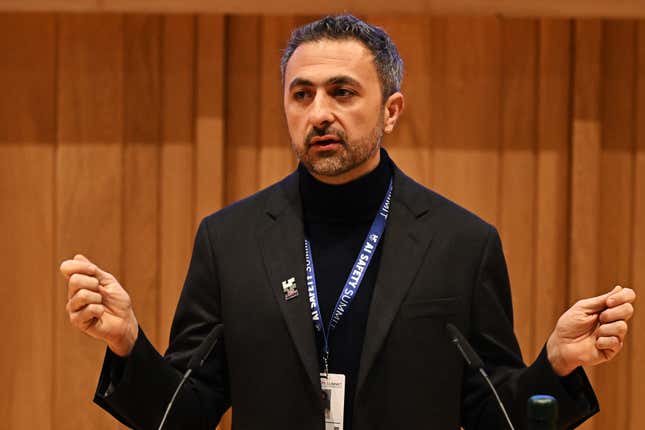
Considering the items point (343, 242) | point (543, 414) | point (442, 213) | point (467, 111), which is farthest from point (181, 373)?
point (467, 111)

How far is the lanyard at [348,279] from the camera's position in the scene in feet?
6.89

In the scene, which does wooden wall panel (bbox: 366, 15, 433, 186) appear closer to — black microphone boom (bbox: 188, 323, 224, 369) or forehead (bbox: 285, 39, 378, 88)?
forehead (bbox: 285, 39, 378, 88)

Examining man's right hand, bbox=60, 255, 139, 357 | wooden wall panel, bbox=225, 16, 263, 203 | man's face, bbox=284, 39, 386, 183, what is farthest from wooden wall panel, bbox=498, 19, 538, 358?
man's right hand, bbox=60, 255, 139, 357

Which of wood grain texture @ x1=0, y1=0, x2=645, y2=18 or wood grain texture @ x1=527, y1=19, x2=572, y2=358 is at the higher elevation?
wood grain texture @ x1=0, y1=0, x2=645, y2=18

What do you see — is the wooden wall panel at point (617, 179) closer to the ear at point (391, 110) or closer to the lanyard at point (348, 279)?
the ear at point (391, 110)

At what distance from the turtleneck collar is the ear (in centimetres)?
12

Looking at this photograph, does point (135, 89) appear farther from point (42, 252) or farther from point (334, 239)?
point (334, 239)

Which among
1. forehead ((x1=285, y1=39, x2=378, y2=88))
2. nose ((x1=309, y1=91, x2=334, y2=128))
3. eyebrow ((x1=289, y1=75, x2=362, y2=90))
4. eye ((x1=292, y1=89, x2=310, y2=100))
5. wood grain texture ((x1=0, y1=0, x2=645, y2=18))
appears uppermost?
wood grain texture ((x1=0, y1=0, x2=645, y2=18))

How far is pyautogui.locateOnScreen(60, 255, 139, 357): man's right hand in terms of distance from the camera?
1823 millimetres

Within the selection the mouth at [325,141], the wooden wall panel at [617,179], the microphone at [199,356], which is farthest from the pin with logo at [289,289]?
the wooden wall panel at [617,179]

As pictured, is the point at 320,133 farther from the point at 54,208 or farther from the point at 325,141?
the point at 54,208

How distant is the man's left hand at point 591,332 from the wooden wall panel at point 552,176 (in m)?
1.71

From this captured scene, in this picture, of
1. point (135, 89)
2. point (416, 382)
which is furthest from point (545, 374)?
point (135, 89)

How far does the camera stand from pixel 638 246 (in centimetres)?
365
